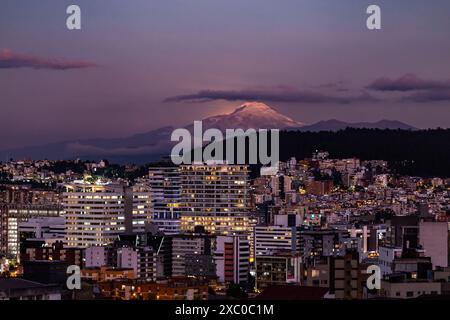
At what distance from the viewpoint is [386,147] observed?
36625mm

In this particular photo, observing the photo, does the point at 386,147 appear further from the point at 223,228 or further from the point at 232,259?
the point at 232,259

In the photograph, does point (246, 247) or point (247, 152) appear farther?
point (247, 152)

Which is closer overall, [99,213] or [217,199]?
[99,213]

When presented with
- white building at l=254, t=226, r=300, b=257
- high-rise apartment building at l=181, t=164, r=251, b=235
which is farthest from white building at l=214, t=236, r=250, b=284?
high-rise apartment building at l=181, t=164, r=251, b=235

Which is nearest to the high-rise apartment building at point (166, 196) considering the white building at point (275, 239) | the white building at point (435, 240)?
the white building at point (275, 239)

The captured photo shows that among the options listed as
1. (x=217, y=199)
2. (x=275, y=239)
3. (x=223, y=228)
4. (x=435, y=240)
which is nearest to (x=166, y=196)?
(x=217, y=199)

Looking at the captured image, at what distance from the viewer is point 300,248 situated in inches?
1113

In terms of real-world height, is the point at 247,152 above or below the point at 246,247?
above

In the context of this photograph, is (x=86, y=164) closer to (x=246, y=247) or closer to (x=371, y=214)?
(x=371, y=214)

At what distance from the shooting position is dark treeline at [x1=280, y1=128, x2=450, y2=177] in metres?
34.8
